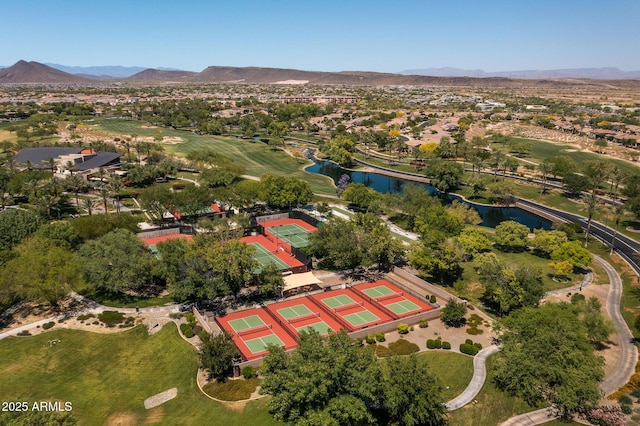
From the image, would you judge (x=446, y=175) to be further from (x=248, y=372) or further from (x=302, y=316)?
(x=248, y=372)

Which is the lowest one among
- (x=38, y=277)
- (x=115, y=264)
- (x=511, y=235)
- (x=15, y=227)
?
(x=511, y=235)

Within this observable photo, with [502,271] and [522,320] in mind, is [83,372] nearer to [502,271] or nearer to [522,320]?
[522,320]

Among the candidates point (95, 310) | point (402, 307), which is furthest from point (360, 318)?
point (95, 310)

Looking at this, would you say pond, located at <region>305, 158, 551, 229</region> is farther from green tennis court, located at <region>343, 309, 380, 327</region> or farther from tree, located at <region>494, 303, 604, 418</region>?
tree, located at <region>494, 303, 604, 418</region>

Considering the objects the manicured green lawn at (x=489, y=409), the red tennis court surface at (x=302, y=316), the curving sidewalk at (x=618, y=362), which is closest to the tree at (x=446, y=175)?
the curving sidewalk at (x=618, y=362)

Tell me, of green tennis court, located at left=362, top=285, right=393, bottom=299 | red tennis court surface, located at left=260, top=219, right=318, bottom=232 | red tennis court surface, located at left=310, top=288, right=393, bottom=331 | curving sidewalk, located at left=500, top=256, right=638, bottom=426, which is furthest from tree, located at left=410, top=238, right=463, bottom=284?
red tennis court surface, located at left=260, top=219, right=318, bottom=232

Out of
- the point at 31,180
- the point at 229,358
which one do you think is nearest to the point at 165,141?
the point at 31,180
